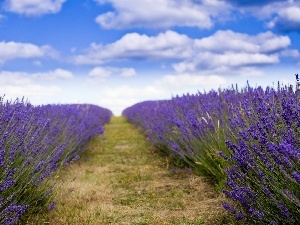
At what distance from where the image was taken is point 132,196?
4770 mm

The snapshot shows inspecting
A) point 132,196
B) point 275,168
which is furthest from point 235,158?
point 132,196

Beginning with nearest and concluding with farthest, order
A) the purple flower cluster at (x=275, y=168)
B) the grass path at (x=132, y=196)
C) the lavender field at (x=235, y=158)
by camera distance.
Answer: the purple flower cluster at (x=275, y=168) < the lavender field at (x=235, y=158) < the grass path at (x=132, y=196)

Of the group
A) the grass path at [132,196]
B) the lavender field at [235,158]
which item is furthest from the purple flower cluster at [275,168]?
the grass path at [132,196]

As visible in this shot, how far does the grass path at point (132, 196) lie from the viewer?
3781 millimetres

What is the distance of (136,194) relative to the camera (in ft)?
15.9

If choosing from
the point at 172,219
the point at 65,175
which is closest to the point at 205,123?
the point at 172,219

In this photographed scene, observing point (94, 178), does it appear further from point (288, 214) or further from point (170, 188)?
point (288, 214)

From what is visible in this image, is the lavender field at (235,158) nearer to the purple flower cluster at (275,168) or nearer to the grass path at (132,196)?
the purple flower cluster at (275,168)

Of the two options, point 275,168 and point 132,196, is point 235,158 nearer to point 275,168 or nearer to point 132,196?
point 275,168

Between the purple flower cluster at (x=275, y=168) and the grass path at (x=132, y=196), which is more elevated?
the purple flower cluster at (x=275, y=168)

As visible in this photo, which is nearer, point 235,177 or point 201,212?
point 235,177

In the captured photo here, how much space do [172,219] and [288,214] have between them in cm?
162

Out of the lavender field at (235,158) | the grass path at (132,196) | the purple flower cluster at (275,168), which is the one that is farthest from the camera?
the grass path at (132,196)

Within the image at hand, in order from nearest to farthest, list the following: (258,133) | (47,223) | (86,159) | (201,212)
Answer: (258,133)
(47,223)
(201,212)
(86,159)
